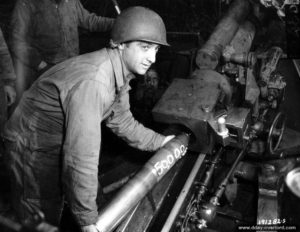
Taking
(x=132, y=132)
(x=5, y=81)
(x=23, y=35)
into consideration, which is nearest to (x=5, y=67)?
(x=5, y=81)

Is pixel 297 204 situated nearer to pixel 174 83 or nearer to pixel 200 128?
pixel 200 128

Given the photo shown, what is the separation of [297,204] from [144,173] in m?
1.32

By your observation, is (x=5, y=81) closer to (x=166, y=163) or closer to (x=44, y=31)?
(x=44, y=31)

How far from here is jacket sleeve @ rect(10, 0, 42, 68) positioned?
3416 millimetres

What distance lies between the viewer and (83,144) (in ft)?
6.02

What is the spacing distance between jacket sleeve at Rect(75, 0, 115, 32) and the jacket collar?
157cm

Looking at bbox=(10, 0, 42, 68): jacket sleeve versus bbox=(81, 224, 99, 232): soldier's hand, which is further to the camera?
bbox=(10, 0, 42, 68): jacket sleeve

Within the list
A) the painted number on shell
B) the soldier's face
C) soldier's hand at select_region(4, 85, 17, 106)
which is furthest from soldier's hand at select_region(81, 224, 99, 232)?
soldier's hand at select_region(4, 85, 17, 106)

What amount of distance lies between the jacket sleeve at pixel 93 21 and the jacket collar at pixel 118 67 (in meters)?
1.57

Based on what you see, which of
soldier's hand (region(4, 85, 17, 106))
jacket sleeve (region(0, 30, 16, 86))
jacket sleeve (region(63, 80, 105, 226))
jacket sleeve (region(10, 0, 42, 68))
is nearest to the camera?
jacket sleeve (region(63, 80, 105, 226))

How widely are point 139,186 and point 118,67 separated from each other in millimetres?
807

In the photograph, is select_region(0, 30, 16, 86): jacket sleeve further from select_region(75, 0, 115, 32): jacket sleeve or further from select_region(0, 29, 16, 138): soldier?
select_region(75, 0, 115, 32): jacket sleeve

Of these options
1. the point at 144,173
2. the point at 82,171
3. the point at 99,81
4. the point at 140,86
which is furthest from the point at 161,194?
the point at 140,86

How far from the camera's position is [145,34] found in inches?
82.2
